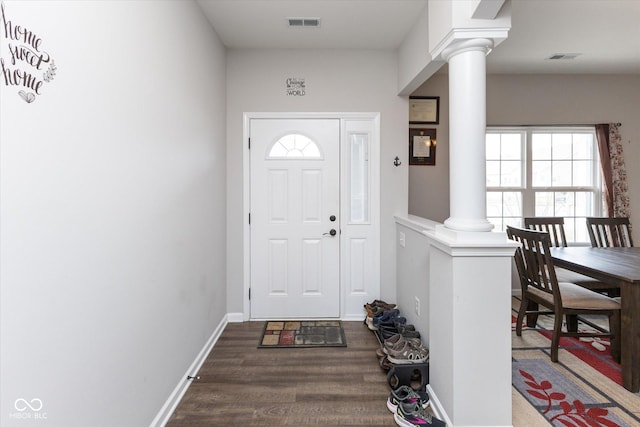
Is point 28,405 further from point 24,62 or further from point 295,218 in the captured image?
point 295,218

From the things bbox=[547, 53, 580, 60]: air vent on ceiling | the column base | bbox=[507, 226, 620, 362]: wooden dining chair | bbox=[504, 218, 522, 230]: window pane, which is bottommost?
bbox=[507, 226, 620, 362]: wooden dining chair

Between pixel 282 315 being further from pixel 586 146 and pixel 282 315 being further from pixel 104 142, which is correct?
pixel 586 146

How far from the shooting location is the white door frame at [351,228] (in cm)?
366

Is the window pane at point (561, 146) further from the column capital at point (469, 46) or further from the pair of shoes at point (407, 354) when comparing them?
the pair of shoes at point (407, 354)

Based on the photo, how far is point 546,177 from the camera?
15.1 feet

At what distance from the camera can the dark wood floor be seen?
2.08m

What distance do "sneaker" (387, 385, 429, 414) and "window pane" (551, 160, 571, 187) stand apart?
364 centimetres

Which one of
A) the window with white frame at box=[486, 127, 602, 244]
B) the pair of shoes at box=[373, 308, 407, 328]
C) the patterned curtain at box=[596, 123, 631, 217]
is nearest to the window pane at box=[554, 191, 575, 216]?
the window with white frame at box=[486, 127, 602, 244]

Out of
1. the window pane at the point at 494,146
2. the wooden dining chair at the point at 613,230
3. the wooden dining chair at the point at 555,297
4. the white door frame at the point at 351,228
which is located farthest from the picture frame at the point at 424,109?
the wooden dining chair at the point at 613,230

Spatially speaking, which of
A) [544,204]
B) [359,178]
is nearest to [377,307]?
[359,178]

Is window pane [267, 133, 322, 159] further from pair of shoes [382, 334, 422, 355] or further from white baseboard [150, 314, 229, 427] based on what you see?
pair of shoes [382, 334, 422, 355]

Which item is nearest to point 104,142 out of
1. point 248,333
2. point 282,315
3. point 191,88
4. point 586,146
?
point 191,88

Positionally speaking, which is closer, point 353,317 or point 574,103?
point 353,317

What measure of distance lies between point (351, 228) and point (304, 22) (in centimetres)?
193
